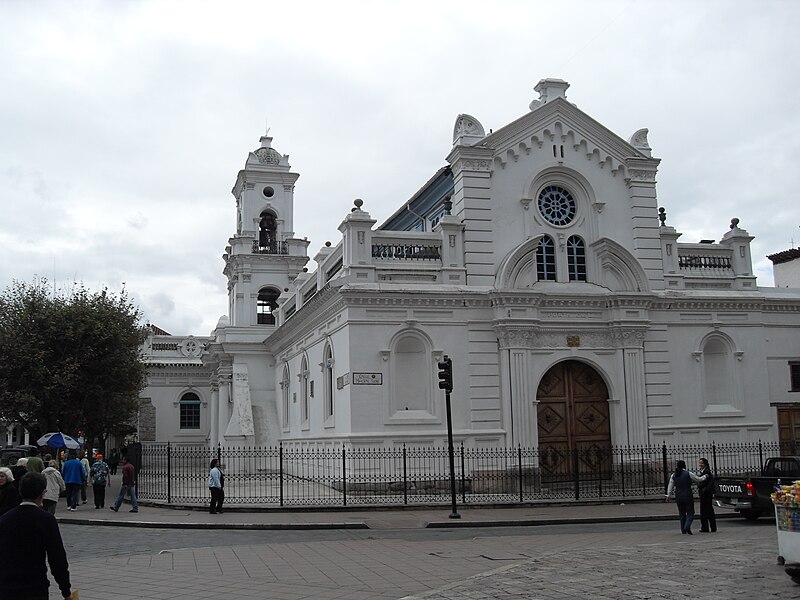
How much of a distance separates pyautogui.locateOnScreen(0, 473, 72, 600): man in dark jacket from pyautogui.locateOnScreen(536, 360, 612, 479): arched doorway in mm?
20259

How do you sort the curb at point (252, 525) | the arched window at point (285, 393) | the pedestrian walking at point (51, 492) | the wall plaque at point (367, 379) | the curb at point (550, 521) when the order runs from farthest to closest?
the arched window at point (285, 393), the wall plaque at point (367, 379), the curb at point (550, 521), the curb at point (252, 525), the pedestrian walking at point (51, 492)

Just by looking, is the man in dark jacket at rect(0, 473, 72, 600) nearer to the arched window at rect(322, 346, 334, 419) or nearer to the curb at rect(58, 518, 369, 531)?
the curb at rect(58, 518, 369, 531)

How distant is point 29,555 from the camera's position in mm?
6387

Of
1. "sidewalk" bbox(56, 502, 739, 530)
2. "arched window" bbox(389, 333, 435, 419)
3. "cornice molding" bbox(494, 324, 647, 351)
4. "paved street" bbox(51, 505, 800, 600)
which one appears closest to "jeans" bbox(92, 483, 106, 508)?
"sidewalk" bbox(56, 502, 739, 530)

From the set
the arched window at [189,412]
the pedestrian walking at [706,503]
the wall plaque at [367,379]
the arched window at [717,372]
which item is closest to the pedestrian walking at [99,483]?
the wall plaque at [367,379]

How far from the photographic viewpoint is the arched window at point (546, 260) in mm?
26875

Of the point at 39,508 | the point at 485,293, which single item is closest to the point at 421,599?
the point at 39,508

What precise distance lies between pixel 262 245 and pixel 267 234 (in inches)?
26.9

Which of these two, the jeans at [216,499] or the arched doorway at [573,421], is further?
the arched doorway at [573,421]

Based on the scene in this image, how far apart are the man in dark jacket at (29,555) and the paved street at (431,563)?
4.13 m

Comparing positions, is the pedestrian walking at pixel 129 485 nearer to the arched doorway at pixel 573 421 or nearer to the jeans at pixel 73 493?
the jeans at pixel 73 493

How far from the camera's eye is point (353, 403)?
2422cm

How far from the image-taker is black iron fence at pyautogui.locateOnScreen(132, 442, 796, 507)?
75.4 ft

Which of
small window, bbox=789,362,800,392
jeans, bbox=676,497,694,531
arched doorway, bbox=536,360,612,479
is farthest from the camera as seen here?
small window, bbox=789,362,800,392
